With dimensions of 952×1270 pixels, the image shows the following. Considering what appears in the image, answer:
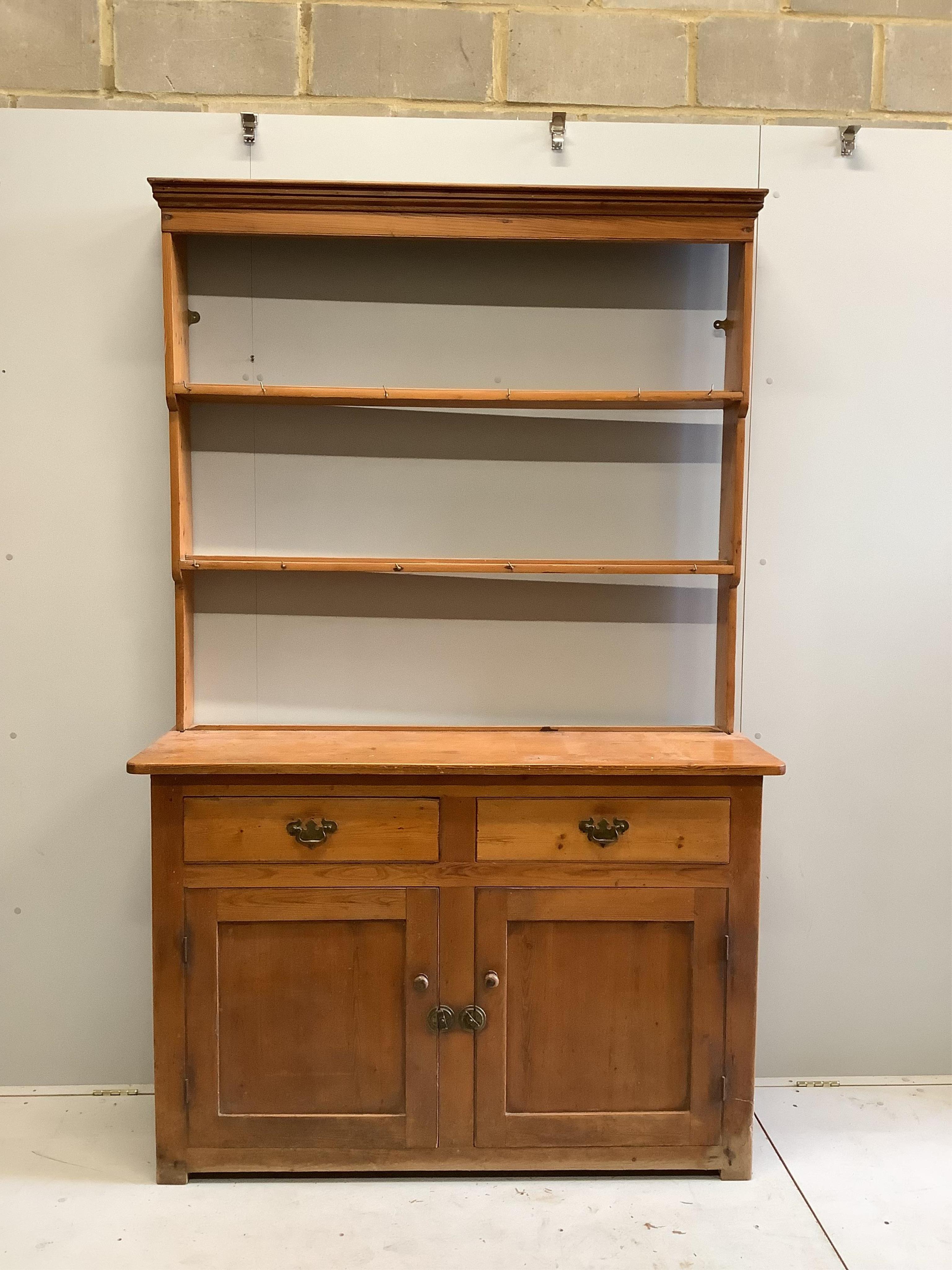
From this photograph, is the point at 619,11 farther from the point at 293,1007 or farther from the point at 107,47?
the point at 293,1007

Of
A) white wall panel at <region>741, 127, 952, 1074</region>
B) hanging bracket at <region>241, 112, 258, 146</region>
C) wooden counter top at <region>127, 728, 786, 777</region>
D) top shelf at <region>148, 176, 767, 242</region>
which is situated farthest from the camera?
white wall panel at <region>741, 127, 952, 1074</region>

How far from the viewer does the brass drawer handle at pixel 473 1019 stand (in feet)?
6.89

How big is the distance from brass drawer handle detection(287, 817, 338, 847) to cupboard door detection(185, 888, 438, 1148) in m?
0.11

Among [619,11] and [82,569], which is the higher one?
[619,11]

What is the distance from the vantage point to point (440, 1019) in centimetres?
210

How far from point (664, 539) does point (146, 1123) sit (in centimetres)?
195

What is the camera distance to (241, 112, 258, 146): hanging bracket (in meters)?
2.36

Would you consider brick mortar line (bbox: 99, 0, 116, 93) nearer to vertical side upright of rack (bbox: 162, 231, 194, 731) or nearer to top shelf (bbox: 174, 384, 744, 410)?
vertical side upright of rack (bbox: 162, 231, 194, 731)

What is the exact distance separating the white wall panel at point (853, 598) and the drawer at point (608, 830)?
52cm

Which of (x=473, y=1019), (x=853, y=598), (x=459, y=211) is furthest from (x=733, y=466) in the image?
(x=473, y=1019)

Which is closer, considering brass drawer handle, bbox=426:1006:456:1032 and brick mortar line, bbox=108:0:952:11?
brass drawer handle, bbox=426:1006:456:1032

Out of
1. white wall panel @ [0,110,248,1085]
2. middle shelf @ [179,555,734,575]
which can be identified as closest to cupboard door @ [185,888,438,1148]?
white wall panel @ [0,110,248,1085]

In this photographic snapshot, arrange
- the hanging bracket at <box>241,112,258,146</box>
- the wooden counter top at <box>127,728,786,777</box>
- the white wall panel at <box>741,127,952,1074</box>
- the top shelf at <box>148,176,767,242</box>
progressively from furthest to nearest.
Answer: the white wall panel at <box>741,127,952,1074</box>, the hanging bracket at <box>241,112,258,146</box>, the top shelf at <box>148,176,767,242</box>, the wooden counter top at <box>127,728,786,777</box>

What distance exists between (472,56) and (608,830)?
1.95 meters
